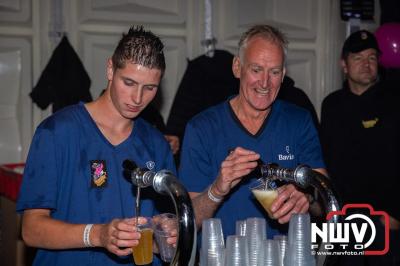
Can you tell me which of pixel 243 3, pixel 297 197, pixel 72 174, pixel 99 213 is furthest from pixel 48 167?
pixel 243 3

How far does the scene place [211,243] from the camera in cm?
210

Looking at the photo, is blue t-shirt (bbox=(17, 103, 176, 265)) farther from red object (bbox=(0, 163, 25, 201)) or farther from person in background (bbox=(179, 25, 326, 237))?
red object (bbox=(0, 163, 25, 201))

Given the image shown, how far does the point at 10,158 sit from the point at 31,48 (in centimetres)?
95

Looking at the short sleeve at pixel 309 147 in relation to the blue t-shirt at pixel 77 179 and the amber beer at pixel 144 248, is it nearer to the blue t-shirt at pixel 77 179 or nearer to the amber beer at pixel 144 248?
the blue t-shirt at pixel 77 179

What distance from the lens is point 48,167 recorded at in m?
2.27

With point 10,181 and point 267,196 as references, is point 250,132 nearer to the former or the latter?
point 267,196

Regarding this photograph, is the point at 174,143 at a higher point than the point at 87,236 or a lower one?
higher

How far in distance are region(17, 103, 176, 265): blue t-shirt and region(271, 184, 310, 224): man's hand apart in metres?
0.58

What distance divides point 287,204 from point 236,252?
0.36m

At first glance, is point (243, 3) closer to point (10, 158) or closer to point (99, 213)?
point (10, 158)

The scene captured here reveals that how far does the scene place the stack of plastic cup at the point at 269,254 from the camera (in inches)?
79.5

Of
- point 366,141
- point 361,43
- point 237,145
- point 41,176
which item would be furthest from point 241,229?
point 361,43

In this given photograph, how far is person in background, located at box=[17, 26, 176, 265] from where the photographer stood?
2254 millimetres

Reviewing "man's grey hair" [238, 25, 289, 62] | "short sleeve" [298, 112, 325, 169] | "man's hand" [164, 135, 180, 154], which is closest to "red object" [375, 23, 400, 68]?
"man's hand" [164, 135, 180, 154]
